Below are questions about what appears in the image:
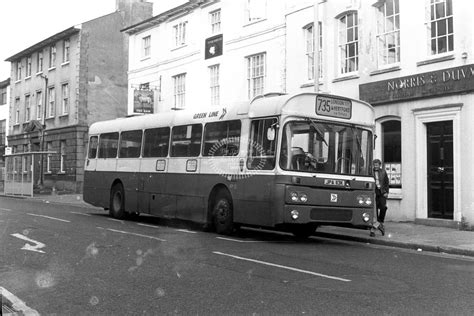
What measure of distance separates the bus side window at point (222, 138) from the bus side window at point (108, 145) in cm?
496

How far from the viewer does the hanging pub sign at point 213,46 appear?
77.0ft

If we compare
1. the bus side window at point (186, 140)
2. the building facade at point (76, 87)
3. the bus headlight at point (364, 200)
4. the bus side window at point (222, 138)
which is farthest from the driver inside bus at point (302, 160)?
the building facade at point (76, 87)

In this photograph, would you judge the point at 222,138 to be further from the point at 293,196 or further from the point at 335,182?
the point at 335,182

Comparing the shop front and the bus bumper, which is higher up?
the shop front

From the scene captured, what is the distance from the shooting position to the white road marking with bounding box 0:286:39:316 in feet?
17.3

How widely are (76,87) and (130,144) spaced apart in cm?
2216

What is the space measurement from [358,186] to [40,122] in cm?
3470

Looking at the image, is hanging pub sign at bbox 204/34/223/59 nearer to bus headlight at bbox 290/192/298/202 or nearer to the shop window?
the shop window

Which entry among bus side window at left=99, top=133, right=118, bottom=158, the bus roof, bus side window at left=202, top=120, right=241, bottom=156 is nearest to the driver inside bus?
the bus roof

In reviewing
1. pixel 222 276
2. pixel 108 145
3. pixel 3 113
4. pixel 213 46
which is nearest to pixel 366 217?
pixel 222 276

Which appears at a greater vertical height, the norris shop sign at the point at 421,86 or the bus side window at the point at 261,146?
the norris shop sign at the point at 421,86

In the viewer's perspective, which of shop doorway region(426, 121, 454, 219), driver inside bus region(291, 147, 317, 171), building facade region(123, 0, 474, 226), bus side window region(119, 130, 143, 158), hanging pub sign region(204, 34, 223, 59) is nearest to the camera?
driver inside bus region(291, 147, 317, 171)

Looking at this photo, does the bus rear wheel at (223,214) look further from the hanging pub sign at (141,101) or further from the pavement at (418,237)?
the hanging pub sign at (141,101)

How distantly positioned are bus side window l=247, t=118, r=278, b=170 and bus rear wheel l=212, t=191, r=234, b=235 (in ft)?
3.88
